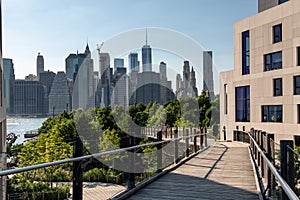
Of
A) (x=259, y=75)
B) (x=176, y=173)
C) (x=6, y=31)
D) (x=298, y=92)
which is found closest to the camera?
(x=176, y=173)

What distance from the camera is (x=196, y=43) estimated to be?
796 inches

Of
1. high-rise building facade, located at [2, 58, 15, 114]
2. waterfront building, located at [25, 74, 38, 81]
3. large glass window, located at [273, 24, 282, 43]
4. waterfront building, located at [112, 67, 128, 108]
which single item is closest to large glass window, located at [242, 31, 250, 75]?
large glass window, located at [273, 24, 282, 43]

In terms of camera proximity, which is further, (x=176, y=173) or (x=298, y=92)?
(x=298, y=92)

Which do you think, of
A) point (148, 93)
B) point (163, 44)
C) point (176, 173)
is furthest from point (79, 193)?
point (148, 93)

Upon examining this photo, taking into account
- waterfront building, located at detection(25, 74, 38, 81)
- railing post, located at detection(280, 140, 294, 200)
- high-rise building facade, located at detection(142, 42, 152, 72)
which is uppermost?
waterfront building, located at detection(25, 74, 38, 81)

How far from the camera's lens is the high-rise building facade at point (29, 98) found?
273 ft

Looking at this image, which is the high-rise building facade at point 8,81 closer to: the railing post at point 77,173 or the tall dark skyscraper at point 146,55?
the tall dark skyscraper at point 146,55

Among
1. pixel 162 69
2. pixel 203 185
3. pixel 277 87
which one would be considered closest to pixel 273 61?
pixel 277 87

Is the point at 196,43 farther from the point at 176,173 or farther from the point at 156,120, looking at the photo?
the point at 156,120

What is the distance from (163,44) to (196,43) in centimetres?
223

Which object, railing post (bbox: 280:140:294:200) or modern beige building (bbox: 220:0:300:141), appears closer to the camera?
railing post (bbox: 280:140:294:200)

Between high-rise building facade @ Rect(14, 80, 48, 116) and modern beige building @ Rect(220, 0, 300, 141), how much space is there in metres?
55.2

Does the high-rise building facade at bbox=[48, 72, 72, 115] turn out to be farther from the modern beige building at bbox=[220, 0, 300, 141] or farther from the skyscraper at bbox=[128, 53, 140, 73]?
the skyscraper at bbox=[128, 53, 140, 73]

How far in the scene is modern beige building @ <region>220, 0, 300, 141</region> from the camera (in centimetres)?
3150
